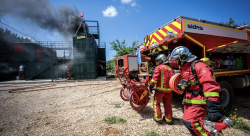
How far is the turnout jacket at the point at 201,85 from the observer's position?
1.57m

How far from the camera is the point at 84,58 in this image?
15461 millimetres

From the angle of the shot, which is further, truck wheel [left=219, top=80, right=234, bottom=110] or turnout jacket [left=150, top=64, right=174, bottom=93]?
truck wheel [left=219, top=80, right=234, bottom=110]

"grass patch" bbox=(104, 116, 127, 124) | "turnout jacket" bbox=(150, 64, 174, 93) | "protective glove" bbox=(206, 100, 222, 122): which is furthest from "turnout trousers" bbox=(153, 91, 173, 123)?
"protective glove" bbox=(206, 100, 222, 122)

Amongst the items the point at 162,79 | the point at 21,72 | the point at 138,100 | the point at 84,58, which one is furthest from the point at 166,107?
the point at 21,72

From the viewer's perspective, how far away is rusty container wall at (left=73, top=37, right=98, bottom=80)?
15242 mm

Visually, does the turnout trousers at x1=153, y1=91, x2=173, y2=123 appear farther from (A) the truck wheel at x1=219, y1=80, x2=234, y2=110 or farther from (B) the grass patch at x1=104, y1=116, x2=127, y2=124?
(A) the truck wheel at x1=219, y1=80, x2=234, y2=110

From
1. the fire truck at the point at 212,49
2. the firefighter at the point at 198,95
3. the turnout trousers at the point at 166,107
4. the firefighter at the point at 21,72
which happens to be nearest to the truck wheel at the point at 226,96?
the fire truck at the point at 212,49

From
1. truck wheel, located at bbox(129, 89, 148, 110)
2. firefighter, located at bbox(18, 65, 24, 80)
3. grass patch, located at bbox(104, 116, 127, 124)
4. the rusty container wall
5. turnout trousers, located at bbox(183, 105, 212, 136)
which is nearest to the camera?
turnout trousers, located at bbox(183, 105, 212, 136)

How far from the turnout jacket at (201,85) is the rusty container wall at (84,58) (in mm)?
14665

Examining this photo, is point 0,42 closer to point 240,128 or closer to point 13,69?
point 13,69

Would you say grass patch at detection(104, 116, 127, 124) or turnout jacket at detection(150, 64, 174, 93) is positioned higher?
turnout jacket at detection(150, 64, 174, 93)

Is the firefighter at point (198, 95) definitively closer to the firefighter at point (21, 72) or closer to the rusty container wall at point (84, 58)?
the rusty container wall at point (84, 58)

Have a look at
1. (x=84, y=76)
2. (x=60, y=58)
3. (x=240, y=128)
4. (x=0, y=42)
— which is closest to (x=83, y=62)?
(x=84, y=76)

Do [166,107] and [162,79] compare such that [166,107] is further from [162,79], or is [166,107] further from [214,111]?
[214,111]
